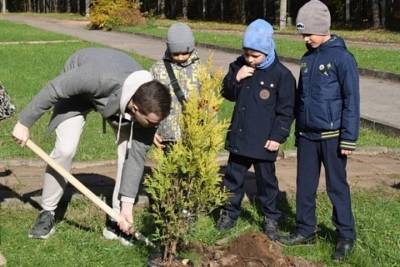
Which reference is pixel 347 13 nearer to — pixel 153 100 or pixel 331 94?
pixel 331 94

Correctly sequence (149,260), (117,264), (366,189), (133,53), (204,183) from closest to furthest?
(204,183), (149,260), (117,264), (366,189), (133,53)

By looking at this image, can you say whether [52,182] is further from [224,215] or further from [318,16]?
[318,16]

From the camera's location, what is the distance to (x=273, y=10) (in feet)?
166

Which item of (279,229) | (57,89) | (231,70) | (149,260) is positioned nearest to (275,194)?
(279,229)

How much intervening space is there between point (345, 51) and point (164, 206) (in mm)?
1652

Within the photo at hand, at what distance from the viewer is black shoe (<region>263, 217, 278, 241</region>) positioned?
202 inches

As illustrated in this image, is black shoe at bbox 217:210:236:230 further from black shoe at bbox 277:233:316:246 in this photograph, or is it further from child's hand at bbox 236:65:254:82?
child's hand at bbox 236:65:254:82

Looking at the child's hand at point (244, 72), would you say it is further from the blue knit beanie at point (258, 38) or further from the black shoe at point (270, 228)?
the black shoe at point (270, 228)

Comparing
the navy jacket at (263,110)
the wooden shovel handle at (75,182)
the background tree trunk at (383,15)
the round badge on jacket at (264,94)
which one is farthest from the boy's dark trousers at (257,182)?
the background tree trunk at (383,15)

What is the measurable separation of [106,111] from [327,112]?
57.6 inches

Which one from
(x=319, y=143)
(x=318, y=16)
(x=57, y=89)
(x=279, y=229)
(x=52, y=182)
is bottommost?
(x=279, y=229)

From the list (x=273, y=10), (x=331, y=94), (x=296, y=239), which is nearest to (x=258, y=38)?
(x=331, y=94)

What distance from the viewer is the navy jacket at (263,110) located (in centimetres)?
500

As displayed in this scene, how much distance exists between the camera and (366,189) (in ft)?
21.5
